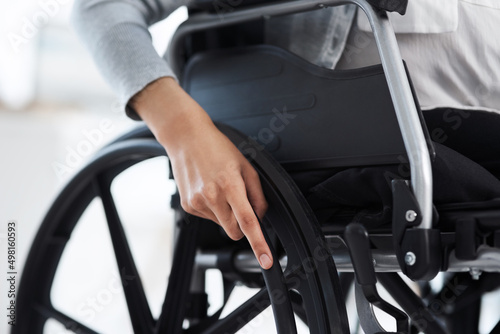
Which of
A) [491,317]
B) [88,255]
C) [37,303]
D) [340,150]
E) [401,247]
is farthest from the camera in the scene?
[88,255]

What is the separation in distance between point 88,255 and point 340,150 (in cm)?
248

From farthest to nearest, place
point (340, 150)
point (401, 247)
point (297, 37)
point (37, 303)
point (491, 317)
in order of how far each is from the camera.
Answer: point (491, 317) < point (37, 303) < point (297, 37) < point (340, 150) < point (401, 247)

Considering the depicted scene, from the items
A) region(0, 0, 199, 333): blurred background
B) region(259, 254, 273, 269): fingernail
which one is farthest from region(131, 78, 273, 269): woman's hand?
region(0, 0, 199, 333): blurred background

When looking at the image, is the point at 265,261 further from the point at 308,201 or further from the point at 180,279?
the point at 180,279

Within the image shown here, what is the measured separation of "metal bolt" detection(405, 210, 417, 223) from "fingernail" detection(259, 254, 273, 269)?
0.16 meters

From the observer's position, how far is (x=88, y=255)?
9.55 feet

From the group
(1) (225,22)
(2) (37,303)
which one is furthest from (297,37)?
(2) (37,303)

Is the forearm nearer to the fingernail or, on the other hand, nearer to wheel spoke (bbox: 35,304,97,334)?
the fingernail

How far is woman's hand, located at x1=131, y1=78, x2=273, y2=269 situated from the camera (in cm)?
64

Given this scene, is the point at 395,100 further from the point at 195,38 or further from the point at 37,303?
the point at 37,303

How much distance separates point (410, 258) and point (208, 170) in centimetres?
24

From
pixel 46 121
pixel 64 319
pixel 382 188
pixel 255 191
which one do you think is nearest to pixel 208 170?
pixel 255 191

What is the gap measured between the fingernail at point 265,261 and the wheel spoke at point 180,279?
0.72 feet

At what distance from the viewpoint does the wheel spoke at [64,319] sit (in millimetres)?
882
